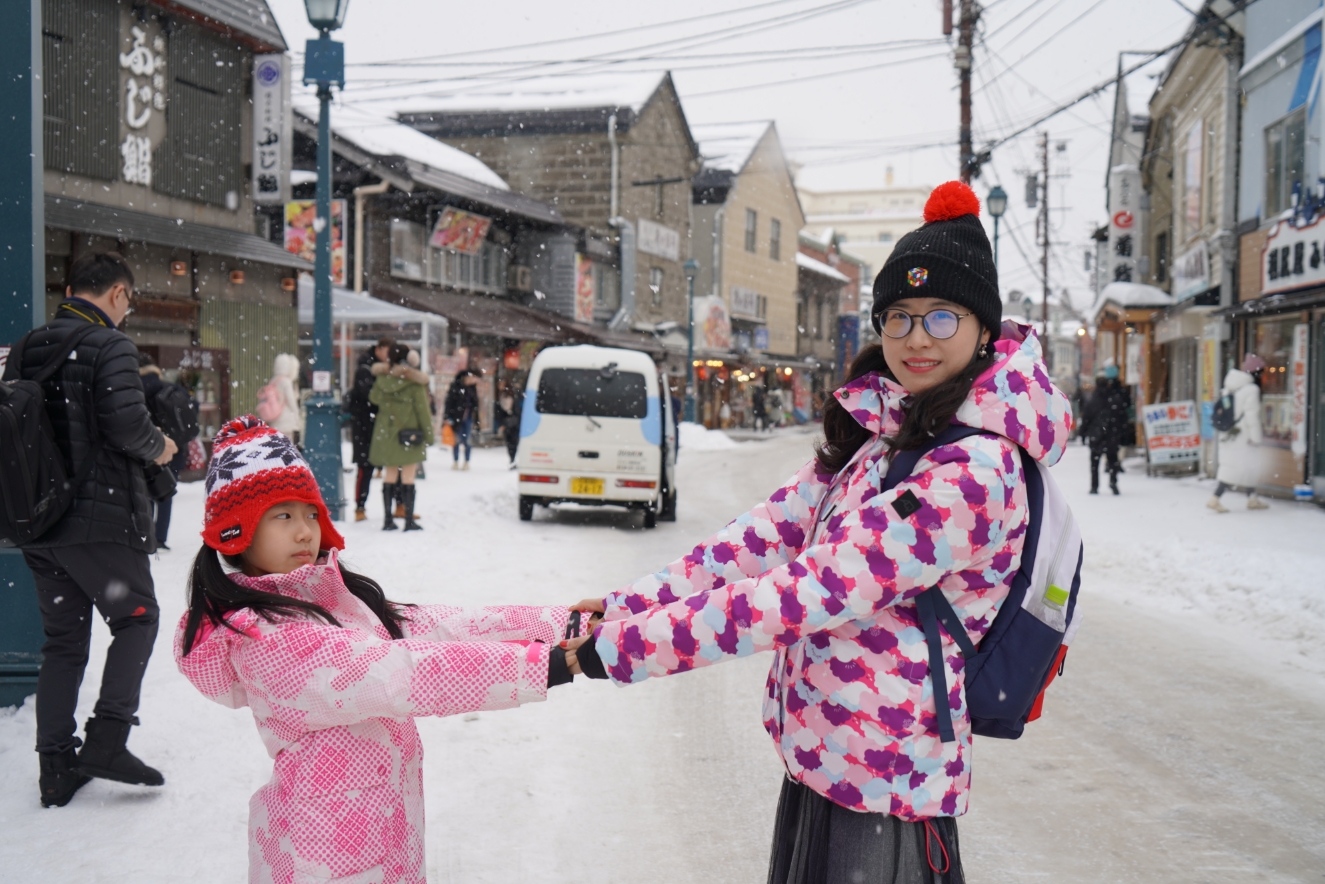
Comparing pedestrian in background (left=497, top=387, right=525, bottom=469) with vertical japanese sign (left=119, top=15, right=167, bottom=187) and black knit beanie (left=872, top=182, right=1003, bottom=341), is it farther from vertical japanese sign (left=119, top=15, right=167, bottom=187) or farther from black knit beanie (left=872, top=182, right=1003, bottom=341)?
black knit beanie (left=872, top=182, right=1003, bottom=341)

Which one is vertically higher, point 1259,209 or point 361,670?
point 1259,209

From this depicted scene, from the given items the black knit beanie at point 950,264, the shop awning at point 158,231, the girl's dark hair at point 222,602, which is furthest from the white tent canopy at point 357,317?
the black knit beanie at point 950,264

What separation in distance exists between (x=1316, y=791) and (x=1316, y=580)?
436 cm

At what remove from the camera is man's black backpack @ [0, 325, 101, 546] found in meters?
3.55

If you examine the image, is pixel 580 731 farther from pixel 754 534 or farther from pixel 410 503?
pixel 410 503

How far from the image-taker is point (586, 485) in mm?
12172

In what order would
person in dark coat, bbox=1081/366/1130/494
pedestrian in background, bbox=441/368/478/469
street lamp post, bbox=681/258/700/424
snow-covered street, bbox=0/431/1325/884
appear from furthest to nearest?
street lamp post, bbox=681/258/700/424, pedestrian in background, bbox=441/368/478/469, person in dark coat, bbox=1081/366/1130/494, snow-covered street, bbox=0/431/1325/884

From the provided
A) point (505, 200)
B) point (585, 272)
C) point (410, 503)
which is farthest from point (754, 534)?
point (585, 272)

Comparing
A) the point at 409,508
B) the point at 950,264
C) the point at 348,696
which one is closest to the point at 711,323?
the point at 409,508

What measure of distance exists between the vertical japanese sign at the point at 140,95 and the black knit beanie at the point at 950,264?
15193 mm

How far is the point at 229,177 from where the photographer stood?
657 inches

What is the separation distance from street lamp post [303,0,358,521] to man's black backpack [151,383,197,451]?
3.47m

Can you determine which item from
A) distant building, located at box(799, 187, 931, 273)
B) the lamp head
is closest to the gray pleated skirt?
the lamp head

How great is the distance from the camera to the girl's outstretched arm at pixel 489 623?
2.15 metres
